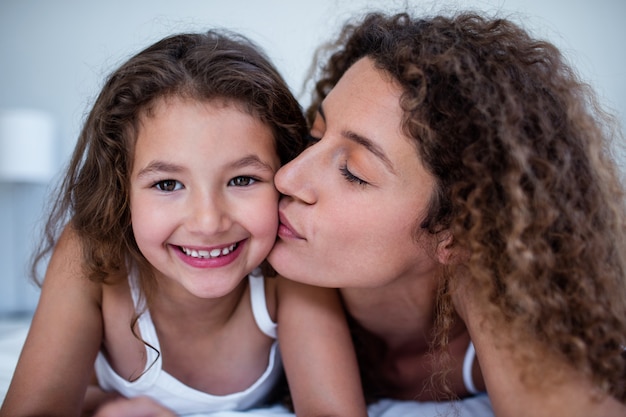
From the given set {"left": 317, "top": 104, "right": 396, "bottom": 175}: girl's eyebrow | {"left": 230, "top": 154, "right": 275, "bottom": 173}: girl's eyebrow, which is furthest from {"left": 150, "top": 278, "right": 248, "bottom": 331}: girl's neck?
{"left": 317, "top": 104, "right": 396, "bottom": 175}: girl's eyebrow

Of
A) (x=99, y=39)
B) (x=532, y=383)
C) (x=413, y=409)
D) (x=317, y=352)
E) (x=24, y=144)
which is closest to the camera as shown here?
(x=532, y=383)

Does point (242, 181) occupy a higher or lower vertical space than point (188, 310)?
higher

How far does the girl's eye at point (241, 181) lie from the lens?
49.0 inches

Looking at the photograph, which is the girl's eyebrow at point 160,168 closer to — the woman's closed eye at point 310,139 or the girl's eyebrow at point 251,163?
the girl's eyebrow at point 251,163

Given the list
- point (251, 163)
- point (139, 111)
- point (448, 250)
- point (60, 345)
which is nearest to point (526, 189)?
point (448, 250)

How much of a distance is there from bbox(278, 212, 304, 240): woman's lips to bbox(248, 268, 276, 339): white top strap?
23 centimetres

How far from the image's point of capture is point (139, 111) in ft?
4.21

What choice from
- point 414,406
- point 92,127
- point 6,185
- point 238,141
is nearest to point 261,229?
point 238,141

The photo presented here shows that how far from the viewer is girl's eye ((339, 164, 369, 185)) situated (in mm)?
1217

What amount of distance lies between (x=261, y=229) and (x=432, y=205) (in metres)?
0.34

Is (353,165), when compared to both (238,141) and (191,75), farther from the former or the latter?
(191,75)

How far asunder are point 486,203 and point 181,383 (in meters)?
0.81

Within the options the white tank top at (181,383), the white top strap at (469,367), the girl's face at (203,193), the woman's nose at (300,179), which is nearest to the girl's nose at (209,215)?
the girl's face at (203,193)

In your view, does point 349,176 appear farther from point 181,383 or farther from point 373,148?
point 181,383
